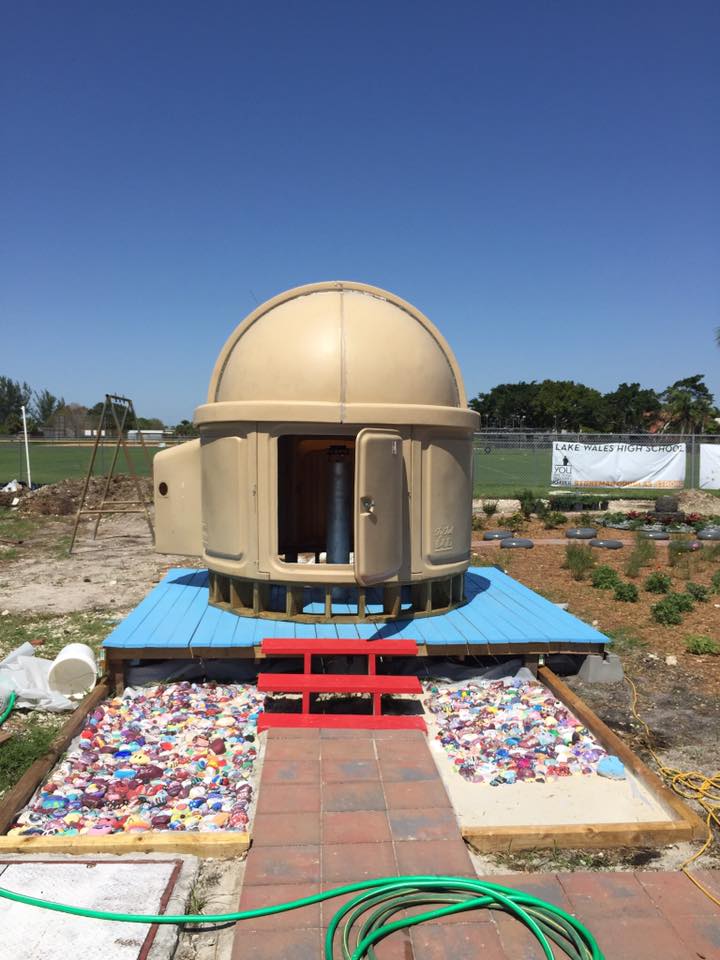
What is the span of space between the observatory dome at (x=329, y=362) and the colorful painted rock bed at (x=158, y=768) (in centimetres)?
267

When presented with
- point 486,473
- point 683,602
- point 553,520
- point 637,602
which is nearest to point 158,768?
point 683,602

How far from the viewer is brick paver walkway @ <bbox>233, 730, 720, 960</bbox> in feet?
10.1

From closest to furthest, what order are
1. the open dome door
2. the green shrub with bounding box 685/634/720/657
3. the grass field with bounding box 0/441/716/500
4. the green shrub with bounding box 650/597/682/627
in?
1. the open dome door
2. the green shrub with bounding box 685/634/720/657
3. the green shrub with bounding box 650/597/682/627
4. the grass field with bounding box 0/441/716/500

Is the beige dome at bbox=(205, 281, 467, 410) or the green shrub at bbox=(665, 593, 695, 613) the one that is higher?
the beige dome at bbox=(205, 281, 467, 410)

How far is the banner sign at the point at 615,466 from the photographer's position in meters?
24.3

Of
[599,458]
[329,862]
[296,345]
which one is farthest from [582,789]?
[599,458]

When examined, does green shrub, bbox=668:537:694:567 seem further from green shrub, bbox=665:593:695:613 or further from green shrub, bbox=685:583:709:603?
green shrub, bbox=665:593:695:613

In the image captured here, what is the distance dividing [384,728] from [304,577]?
1659 mm

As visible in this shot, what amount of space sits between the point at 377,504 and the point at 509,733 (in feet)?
7.26

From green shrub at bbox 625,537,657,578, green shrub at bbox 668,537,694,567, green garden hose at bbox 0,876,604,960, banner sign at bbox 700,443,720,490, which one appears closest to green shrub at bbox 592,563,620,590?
green shrub at bbox 625,537,657,578

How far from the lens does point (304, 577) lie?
633cm

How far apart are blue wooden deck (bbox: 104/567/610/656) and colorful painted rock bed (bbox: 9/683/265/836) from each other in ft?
1.55

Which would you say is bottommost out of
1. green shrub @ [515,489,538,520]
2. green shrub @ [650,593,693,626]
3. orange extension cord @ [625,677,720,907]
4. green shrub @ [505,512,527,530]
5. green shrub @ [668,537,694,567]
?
orange extension cord @ [625,677,720,907]

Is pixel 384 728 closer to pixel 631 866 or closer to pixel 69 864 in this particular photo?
pixel 631 866
